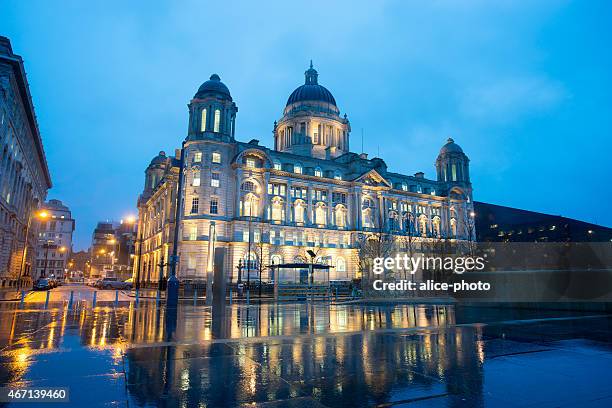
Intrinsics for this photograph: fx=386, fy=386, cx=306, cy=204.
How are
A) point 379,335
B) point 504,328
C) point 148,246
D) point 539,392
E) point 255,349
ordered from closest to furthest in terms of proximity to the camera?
point 539,392
point 255,349
point 379,335
point 504,328
point 148,246

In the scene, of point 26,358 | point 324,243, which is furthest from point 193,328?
point 324,243

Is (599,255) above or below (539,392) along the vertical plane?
above

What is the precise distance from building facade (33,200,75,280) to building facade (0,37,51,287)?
88.6 meters

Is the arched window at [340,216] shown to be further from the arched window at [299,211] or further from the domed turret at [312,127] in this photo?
the domed turret at [312,127]

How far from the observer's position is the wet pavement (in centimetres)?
538

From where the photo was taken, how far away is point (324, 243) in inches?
2899

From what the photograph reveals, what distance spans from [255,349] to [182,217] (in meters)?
58.3

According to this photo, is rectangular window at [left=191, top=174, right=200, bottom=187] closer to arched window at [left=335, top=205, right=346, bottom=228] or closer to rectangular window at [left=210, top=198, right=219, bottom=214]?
rectangular window at [left=210, top=198, right=219, bottom=214]

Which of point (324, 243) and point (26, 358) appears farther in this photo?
point (324, 243)

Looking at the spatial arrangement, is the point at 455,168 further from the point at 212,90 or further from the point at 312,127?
the point at 212,90

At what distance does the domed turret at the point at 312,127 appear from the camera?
3593 inches

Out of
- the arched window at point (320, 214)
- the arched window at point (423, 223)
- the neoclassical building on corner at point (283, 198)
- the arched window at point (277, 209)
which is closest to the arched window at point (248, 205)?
the neoclassical building on corner at point (283, 198)

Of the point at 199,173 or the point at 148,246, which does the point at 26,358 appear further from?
the point at 148,246

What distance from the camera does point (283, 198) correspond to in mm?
71688
